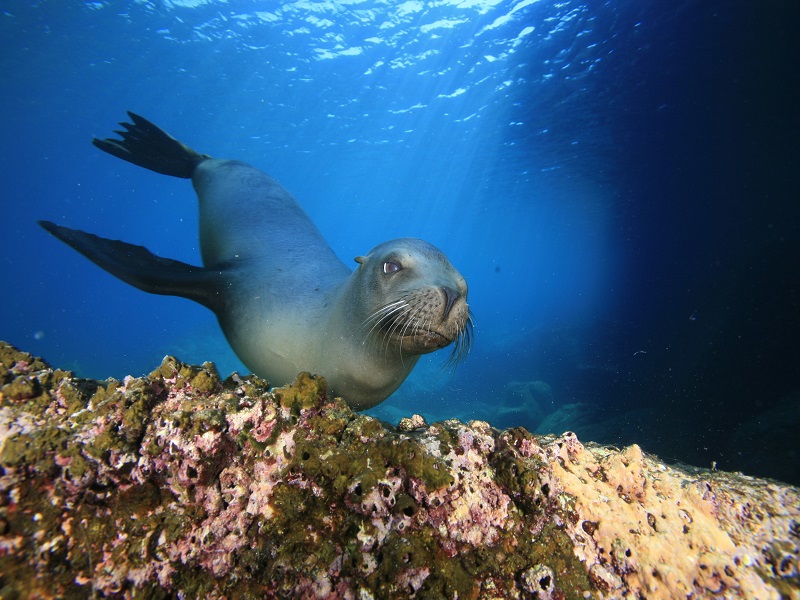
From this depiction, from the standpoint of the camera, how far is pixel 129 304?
3450 inches

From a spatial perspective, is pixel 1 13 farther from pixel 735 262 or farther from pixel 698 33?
pixel 735 262

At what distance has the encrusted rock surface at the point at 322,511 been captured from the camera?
0.91 meters

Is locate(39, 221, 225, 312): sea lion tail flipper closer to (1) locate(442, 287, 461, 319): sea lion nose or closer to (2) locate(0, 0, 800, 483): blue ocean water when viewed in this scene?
(1) locate(442, 287, 461, 319): sea lion nose

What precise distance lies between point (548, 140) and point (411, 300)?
1784 cm

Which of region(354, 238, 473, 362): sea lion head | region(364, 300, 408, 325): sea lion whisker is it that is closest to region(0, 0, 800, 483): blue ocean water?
region(354, 238, 473, 362): sea lion head

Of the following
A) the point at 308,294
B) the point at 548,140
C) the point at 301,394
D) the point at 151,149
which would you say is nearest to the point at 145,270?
the point at 308,294

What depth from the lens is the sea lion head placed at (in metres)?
1.92

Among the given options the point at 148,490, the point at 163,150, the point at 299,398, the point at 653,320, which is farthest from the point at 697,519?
the point at 653,320

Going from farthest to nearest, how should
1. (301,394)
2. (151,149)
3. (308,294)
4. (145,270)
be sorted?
1. (151,149)
2. (308,294)
3. (145,270)
4. (301,394)

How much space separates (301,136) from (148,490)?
33.4 metres

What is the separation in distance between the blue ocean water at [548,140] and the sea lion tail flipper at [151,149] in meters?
9.59

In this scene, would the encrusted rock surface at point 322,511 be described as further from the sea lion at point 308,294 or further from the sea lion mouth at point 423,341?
the sea lion at point 308,294

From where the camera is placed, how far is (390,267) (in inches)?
88.8

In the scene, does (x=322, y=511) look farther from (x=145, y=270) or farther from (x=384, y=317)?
(x=145, y=270)
